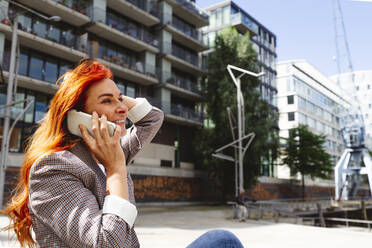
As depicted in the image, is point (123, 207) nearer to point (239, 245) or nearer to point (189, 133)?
point (239, 245)

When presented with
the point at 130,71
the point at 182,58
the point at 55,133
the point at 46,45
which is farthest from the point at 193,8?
the point at 55,133

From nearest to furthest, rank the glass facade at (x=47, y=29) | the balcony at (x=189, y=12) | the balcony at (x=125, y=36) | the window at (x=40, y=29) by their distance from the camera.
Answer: the glass facade at (x=47, y=29)
the window at (x=40, y=29)
the balcony at (x=125, y=36)
the balcony at (x=189, y=12)

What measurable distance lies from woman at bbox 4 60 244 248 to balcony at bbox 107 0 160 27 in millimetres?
26719

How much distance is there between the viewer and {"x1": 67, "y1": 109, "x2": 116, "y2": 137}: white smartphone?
5.05 ft

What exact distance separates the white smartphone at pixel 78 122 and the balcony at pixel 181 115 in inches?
1031

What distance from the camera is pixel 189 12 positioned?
3297 centimetres

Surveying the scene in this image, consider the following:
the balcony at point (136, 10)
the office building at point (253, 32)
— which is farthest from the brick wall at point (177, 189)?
the balcony at point (136, 10)

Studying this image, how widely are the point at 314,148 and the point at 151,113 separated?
3891cm

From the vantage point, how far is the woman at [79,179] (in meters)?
1.34

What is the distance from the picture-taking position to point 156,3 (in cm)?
3055

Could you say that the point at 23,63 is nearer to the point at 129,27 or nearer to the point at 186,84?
the point at 129,27

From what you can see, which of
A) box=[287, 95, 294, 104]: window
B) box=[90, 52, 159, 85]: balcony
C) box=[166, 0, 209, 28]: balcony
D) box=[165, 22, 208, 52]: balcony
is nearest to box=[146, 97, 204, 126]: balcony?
box=[90, 52, 159, 85]: balcony

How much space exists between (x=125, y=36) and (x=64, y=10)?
520 cm

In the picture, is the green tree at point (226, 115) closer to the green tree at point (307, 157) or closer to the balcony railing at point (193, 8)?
the balcony railing at point (193, 8)
